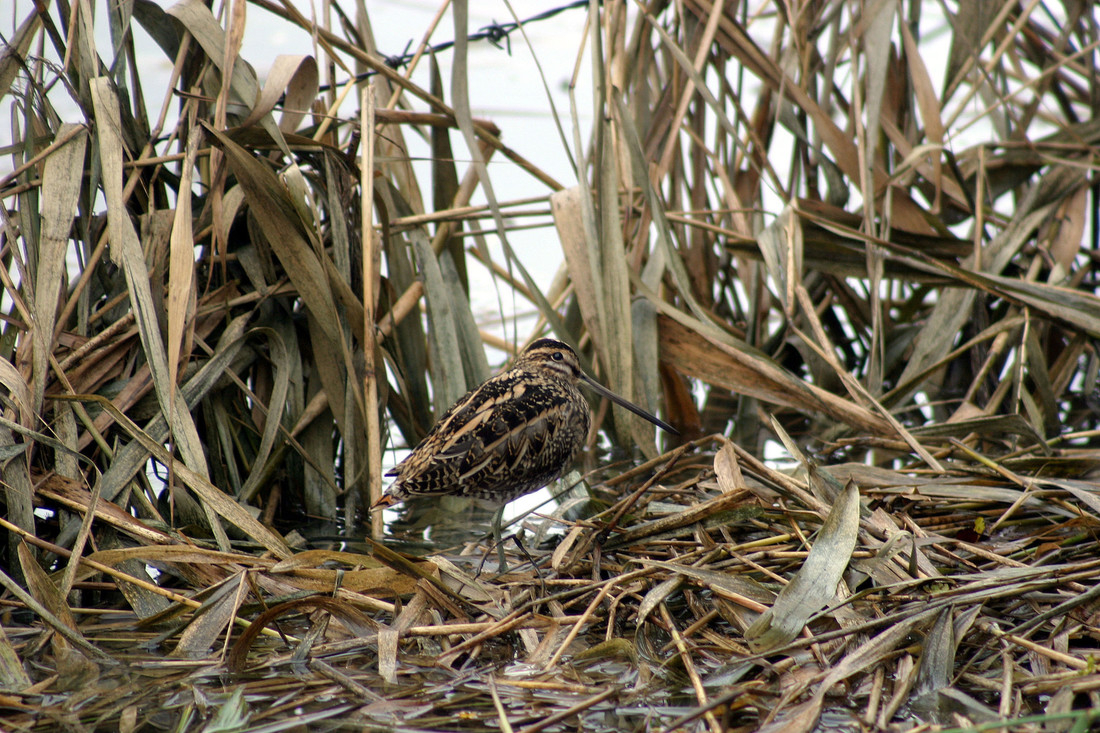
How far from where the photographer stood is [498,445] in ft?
11.2

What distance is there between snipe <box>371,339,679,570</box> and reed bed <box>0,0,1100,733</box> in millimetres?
198

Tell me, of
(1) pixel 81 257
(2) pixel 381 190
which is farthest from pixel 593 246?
(1) pixel 81 257

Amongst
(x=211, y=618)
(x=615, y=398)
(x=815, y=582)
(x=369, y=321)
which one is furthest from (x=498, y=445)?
Answer: (x=815, y=582)

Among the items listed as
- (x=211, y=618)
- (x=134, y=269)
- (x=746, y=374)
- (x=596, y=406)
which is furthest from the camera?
(x=596, y=406)

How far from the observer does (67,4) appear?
3523mm

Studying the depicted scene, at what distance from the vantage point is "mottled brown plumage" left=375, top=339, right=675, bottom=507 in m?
3.35

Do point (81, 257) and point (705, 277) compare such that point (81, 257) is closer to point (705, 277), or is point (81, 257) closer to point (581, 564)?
point (581, 564)

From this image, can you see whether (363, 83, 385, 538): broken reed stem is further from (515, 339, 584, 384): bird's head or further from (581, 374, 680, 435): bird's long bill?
(581, 374, 680, 435): bird's long bill

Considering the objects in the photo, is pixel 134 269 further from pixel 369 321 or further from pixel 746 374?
pixel 746 374

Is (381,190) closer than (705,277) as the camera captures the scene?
Yes

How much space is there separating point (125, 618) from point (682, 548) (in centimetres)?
168

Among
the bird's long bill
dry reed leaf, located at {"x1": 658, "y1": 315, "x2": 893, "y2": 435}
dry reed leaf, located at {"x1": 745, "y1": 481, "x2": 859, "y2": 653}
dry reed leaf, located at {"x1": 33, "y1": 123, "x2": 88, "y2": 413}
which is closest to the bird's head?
the bird's long bill

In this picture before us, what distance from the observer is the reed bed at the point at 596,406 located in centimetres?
253

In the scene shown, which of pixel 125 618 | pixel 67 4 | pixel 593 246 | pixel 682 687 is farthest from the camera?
pixel 593 246
